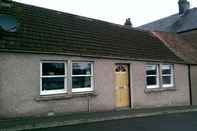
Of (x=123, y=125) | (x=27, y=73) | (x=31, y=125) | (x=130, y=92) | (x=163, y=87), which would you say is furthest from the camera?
(x=163, y=87)

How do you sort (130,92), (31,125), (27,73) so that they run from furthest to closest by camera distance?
(130,92) < (27,73) < (31,125)

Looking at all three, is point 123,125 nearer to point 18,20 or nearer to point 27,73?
point 27,73

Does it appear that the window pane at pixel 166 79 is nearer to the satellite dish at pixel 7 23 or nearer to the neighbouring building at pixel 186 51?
the neighbouring building at pixel 186 51

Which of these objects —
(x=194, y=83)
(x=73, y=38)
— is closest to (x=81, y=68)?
(x=73, y=38)

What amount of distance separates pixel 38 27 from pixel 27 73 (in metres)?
2.81

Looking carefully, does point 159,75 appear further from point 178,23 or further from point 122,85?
point 178,23

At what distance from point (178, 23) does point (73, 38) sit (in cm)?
2171

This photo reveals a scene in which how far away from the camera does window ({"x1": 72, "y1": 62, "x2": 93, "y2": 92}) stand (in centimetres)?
1315

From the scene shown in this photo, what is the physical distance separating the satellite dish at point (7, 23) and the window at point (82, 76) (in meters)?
3.54

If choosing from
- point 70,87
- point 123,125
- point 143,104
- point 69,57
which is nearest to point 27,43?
point 69,57

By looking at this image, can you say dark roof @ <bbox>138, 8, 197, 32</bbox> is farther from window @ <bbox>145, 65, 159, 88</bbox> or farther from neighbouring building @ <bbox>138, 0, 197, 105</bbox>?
window @ <bbox>145, 65, 159, 88</bbox>

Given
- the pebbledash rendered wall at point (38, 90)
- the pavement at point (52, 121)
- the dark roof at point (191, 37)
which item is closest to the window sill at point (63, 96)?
the pebbledash rendered wall at point (38, 90)

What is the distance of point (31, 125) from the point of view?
9.49 metres

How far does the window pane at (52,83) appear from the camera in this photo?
1201 centimetres
